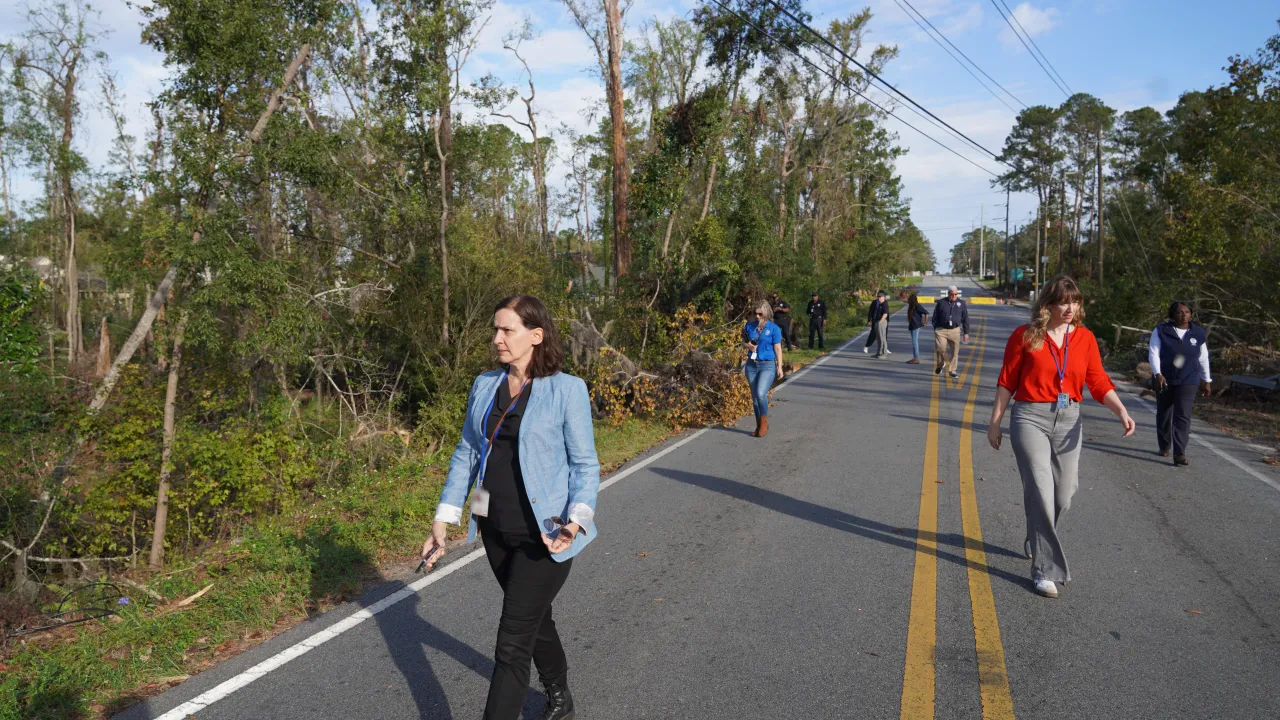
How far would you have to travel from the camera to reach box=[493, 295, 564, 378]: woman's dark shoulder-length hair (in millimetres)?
3316

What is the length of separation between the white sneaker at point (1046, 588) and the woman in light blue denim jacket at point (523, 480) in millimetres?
3378

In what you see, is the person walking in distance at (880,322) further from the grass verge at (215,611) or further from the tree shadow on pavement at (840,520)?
the grass verge at (215,611)

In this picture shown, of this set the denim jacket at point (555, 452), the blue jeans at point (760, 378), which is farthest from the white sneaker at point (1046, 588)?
the blue jeans at point (760, 378)

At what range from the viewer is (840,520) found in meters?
7.07

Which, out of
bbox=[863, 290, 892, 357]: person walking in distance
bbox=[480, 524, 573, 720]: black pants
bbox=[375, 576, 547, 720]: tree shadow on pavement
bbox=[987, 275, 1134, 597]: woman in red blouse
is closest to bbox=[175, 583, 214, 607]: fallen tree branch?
bbox=[375, 576, 547, 720]: tree shadow on pavement

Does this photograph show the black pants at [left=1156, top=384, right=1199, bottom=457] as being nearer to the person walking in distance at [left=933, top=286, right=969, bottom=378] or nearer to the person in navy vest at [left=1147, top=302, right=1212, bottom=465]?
the person in navy vest at [left=1147, top=302, right=1212, bottom=465]

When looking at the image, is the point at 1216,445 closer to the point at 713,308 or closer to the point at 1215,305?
the point at 713,308

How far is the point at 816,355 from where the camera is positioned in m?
23.8

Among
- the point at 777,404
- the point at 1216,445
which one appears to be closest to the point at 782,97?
the point at 777,404

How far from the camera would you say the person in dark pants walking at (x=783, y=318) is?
67.8ft

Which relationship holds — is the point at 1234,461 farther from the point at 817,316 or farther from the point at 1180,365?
the point at 817,316

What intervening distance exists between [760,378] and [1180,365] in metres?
4.73

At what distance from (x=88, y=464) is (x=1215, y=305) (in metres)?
22.3

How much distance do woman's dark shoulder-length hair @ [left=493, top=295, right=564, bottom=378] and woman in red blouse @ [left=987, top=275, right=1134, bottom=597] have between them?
330cm
